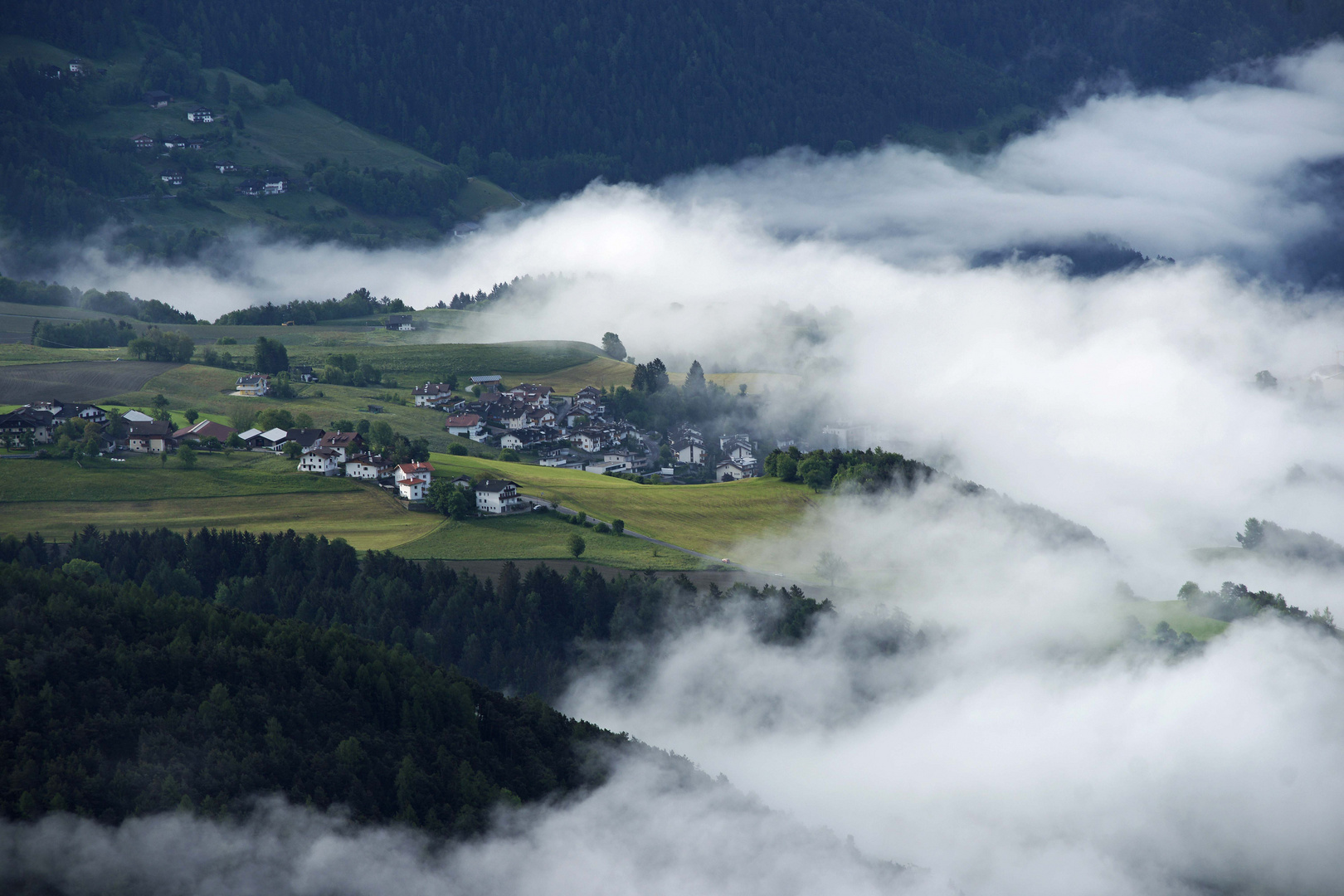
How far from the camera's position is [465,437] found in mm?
154250

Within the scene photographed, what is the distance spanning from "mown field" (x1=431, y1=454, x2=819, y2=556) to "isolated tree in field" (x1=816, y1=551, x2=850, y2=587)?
7.49 metres

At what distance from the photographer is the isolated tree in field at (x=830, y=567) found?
360ft

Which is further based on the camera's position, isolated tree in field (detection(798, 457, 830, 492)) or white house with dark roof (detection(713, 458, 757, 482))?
white house with dark roof (detection(713, 458, 757, 482))

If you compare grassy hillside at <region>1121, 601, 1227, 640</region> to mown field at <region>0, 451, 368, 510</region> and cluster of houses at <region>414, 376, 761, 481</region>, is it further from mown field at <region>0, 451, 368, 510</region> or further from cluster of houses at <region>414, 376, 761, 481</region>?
mown field at <region>0, 451, 368, 510</region>

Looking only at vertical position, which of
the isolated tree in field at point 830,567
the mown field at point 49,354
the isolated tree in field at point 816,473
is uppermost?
the mown field at point 49,354

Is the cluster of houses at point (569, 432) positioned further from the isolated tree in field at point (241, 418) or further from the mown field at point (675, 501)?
the isolated tree in field at point (241, 418)

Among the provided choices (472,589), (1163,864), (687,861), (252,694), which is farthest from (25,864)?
(1163,864)

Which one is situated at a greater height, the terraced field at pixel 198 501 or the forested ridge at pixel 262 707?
the terraced field at pixel 198 501

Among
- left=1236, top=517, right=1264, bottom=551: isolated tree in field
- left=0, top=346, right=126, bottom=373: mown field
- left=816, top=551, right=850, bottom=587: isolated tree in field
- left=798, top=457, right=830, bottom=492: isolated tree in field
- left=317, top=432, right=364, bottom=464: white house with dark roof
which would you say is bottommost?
left=1236, top=517, right=1264, bottom=551: isolated tree in field

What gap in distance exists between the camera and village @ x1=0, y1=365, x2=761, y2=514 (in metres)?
119

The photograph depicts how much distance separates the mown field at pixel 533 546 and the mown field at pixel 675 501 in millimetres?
4487

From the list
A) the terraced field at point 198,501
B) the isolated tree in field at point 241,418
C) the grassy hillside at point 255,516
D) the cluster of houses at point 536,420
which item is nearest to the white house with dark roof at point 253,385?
the isolated tree in field at point 241,418

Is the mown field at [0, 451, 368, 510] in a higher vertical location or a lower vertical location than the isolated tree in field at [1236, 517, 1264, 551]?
higher

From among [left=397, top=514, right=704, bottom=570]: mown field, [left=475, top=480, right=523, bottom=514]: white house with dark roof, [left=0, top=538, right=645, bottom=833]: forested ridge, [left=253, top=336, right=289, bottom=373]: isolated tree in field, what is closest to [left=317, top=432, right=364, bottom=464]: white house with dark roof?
[left=475, top=480, right=523, bottom=514]: white house with dark roof
